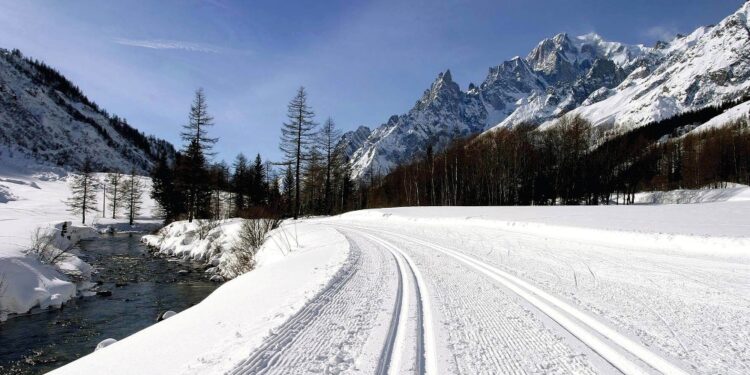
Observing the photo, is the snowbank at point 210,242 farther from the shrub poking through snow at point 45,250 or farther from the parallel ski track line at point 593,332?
the parallel ski track line at point 593,332

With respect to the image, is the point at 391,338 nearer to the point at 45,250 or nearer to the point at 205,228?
the point at 45,250

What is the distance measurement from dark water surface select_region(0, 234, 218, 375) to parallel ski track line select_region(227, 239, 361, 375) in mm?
6734

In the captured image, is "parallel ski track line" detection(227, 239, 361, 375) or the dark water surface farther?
the dark water surface

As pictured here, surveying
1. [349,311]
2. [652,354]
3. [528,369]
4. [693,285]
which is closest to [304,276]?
[349,311]

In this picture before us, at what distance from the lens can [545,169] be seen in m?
49.5

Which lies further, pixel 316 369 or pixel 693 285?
pixel 693 285

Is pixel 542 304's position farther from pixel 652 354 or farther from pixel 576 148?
pixel 576 148

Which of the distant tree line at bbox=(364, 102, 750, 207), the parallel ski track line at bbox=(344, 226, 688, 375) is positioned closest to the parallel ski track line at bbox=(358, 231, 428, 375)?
the parallel ski track line at bbox=(344, 226, 688, 375)

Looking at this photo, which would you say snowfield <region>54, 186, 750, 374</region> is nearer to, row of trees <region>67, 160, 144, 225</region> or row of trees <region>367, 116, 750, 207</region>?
row of trees <region>367, 116, 750, 207</region>

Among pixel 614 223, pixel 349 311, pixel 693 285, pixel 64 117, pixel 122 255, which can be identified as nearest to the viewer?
pixel 349 311

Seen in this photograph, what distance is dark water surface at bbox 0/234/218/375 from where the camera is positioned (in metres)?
8.28

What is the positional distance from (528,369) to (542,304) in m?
2.08

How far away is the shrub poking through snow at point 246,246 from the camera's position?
1587cm

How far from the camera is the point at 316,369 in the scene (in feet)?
9.77
